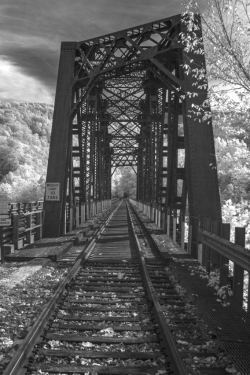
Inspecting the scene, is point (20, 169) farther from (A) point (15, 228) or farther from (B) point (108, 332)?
(B) point (108, 332)

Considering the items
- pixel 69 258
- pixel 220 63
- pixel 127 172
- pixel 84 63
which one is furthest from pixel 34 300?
pixel 127 172

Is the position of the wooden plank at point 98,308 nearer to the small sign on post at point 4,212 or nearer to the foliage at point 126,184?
the small sign on post at point 4,212

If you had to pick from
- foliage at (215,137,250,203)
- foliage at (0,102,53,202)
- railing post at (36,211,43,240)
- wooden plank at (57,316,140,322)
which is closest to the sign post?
railing post at (36,211,43,240)

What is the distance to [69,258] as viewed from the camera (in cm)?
1026

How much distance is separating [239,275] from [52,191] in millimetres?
9068

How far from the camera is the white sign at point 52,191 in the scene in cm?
1401

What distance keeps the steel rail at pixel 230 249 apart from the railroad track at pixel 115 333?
90 centimetres

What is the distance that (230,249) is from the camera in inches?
238

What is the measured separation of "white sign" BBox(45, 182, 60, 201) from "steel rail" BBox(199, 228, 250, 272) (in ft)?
23.3

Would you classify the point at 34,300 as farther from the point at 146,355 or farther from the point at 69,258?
the point at 69,258

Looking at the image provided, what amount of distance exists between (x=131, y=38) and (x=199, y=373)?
42.5 feet

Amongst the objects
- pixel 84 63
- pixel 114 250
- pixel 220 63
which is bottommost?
pixel 114 250

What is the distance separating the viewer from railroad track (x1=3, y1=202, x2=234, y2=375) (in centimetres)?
384

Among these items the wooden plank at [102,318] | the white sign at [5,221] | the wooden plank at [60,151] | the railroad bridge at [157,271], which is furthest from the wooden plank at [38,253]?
the wooden plank at [102,318]
